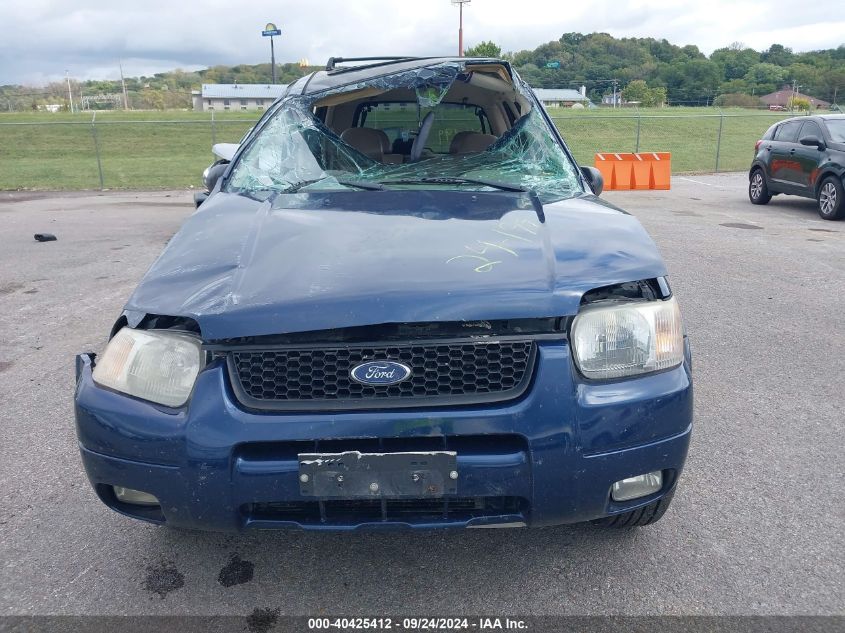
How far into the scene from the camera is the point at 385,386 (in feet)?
6.80

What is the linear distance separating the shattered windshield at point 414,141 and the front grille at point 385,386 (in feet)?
3.72

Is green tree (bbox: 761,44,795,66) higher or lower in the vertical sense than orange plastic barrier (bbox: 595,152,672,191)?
higher

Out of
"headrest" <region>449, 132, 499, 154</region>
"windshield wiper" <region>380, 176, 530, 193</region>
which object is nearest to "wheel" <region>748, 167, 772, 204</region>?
"headrest" <region>449, 132, 499, 154</region>

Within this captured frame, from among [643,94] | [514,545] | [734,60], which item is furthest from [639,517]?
[734,60]

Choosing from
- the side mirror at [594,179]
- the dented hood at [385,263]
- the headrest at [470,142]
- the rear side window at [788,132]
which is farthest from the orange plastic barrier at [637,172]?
the dented hood at [385,263]

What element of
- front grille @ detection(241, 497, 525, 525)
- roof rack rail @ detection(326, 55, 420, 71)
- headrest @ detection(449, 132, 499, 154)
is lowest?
front grille @ detection(241, 497, 525, 525)

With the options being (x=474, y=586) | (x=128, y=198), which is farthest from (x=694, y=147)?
(x=474, y=586)

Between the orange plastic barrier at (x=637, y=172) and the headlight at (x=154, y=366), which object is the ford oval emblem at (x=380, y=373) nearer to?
the headlight at (x=154, y=366)

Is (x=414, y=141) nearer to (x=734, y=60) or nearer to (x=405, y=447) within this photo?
(x=405, y=447)

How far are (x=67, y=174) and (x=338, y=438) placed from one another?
2383 cm

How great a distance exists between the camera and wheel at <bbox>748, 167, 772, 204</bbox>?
13.1 meters

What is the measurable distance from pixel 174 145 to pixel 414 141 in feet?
105

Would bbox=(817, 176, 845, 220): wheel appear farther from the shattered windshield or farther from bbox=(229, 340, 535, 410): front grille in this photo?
bbox=(229, 340, 535, 410): front grille

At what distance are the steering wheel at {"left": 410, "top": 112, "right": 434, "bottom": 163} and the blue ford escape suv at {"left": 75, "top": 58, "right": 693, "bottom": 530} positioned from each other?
159cm
